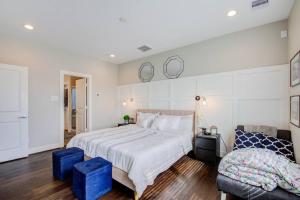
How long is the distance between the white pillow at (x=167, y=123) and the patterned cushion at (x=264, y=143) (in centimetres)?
130

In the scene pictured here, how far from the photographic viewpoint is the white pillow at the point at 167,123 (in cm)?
354

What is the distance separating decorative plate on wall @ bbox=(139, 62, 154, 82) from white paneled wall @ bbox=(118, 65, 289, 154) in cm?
52

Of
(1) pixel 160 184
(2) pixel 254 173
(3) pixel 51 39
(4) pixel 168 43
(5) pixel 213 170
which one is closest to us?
(2) pixel 254 173

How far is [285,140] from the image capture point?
2352 millimetres

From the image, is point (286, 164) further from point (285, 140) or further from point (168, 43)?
point (168, 43)

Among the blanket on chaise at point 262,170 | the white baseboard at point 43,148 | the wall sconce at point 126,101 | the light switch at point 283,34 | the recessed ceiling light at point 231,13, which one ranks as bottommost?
the white baseboard at point 43,148

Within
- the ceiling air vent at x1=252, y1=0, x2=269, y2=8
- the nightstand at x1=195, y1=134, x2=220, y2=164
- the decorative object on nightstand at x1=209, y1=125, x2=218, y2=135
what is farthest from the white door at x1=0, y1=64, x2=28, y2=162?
the ceiling air vent at x1=252, y1=0, x2=269, y2=8

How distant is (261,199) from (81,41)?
431 centimetres

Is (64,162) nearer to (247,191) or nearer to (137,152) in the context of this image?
(137,152)

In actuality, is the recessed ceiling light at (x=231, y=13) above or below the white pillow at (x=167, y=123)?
above

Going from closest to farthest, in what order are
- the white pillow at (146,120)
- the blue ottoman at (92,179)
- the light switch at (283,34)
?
the blue ottoman at (92,179)
the light switch at (283,34)
the white pillow at (146,120)

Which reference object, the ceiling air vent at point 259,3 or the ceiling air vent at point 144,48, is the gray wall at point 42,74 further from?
the ceiling air vent at point 259,3

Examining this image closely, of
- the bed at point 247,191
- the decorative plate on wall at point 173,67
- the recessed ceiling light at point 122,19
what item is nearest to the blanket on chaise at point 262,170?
the bed at point 247,191

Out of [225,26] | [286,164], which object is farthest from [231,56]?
[286,164]
